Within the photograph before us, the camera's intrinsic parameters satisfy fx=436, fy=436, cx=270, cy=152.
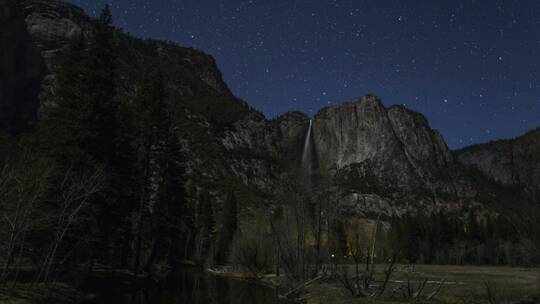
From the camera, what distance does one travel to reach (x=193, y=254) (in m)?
115

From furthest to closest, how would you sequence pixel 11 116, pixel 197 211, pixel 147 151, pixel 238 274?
pixel 11 116
pixel 197 211
pixel 238 274
pixel 147 151

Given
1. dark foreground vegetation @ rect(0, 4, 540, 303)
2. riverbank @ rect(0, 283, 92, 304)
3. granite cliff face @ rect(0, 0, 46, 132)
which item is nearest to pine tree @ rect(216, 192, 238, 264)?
dark foreground vegetation @ rect(0, 4, 540, 303)

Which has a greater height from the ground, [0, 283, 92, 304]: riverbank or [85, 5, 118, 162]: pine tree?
[85, 5, 118, 162]: pine tree

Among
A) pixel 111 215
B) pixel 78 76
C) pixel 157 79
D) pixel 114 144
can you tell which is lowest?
pixel 111 215

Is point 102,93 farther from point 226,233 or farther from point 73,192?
point 226,233

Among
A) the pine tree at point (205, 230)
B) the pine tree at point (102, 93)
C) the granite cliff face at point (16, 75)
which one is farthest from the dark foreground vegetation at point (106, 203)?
the granite cliff face at point (16, 75)

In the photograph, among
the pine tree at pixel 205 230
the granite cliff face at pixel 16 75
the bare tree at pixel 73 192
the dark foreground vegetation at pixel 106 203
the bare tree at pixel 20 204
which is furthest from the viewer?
the granite cliff face at pixel 16 75

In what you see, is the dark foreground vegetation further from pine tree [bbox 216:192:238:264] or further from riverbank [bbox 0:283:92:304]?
pine tree [bbox 216:192:238:264]

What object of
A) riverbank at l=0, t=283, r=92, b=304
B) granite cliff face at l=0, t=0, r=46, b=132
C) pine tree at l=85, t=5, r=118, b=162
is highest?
granite cliff face at l=0, t=0, r=46, b=132

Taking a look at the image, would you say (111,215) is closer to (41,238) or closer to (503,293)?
(41,238)

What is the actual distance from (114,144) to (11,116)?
169 meters

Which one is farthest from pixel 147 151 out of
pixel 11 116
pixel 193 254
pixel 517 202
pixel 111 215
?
pixel 11 116

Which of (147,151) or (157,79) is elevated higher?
(157,79)

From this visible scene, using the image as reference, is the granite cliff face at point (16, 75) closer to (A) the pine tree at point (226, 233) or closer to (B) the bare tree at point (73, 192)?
(A) the pine tree at point (226, 233)
